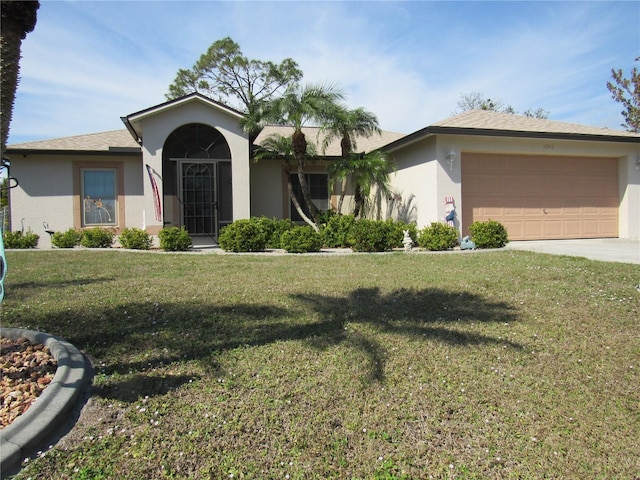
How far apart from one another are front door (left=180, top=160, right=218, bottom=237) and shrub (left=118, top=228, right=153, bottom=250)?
2110 millimetres

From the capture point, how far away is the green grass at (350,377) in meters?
2.71

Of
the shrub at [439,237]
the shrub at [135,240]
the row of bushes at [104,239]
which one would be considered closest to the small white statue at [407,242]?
the shrub at [439,237]

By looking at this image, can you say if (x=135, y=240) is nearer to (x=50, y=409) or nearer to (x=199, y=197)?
(x=199, y=197)

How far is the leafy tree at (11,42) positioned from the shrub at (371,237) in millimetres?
9384

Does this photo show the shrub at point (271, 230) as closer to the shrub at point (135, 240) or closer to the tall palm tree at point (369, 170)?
the tall palm tree at point (369, 170)

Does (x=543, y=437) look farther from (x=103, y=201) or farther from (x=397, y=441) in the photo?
(x=103, y=201)

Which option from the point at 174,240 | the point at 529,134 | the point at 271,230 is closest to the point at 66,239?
the point at 174,240

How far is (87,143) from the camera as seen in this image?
53.0ft

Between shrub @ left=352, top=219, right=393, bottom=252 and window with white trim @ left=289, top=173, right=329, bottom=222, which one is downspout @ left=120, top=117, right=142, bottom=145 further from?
shrub @ left=352, top=219, right=393, bottom=252

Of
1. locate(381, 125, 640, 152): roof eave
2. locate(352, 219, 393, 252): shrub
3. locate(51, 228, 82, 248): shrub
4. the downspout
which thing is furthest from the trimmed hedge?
locate(51, 228, 82, 248): shrub

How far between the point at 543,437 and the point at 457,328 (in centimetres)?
192

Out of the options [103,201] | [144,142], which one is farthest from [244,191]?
[103,201]

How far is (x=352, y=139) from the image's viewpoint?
50.5 feet

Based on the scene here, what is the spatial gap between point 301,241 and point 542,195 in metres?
8.55
